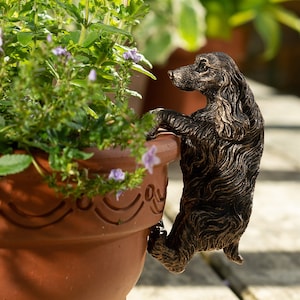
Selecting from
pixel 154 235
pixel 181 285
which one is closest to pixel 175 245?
pixel 154 235

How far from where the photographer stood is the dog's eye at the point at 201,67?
1.02m

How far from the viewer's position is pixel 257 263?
178 centimetres

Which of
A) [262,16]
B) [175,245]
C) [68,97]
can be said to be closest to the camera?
[68,97]

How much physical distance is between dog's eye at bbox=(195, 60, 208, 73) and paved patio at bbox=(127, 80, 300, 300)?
0.62 m

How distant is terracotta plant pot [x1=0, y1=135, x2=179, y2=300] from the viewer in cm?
86

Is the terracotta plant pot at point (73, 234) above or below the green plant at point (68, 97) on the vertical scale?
below

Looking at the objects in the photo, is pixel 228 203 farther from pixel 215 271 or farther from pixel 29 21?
pixel 215 271

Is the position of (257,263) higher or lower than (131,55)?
lower

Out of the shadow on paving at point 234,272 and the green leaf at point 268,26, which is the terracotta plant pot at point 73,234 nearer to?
the shadow on paving at point 234,272

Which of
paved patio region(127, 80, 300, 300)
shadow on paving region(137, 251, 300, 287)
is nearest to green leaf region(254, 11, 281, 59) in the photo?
paved patio region(127, 80, 300, 300)

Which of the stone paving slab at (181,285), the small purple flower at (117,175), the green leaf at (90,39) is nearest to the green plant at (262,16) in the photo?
the stone paving slab at (181,285)

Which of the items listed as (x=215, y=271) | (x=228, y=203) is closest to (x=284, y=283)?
(x=215, y=271)

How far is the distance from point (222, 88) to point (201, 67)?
0.04 metres

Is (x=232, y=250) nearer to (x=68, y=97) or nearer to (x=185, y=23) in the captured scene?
(x=68, y=97)
